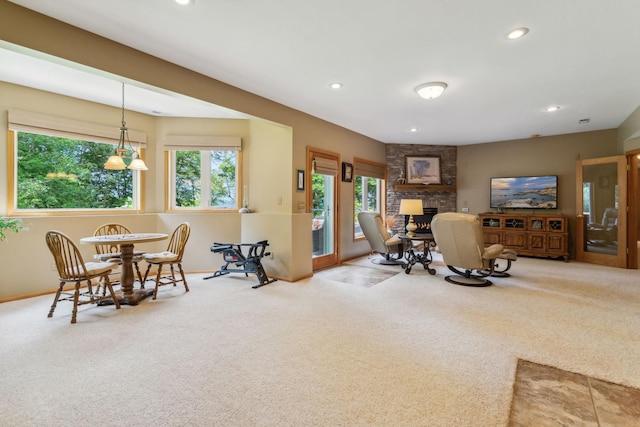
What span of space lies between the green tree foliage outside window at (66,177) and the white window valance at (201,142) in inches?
33.0

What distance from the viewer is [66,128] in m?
4.22

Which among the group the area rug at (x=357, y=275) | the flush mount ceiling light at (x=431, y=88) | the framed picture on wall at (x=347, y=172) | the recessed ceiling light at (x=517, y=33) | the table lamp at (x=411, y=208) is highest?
the recessed ceiling light at (x=517, y=33)

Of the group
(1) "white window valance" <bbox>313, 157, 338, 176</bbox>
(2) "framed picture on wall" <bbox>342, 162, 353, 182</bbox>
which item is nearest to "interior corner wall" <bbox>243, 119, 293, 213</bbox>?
(1) "white window valance" <bbox>313, 157, 338, 176</bbox>

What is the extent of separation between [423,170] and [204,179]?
5.20 meters

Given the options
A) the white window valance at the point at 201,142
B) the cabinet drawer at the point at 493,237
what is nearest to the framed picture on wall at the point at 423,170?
the cabinet drawer at the point at 493,237

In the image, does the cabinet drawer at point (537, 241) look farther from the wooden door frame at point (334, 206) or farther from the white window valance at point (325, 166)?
the white window valance at point (325, 166)

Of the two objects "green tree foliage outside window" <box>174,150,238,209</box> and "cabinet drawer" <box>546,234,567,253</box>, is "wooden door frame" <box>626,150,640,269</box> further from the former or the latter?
"green tree foliage outside window" <box>174,150,238,209</box>

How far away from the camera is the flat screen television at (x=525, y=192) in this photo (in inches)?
263

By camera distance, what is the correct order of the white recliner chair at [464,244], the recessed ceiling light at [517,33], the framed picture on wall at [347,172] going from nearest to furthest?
the recessed ceiling light at [517,33], the white recliner chair at [464,244], the framed picture on wall at [347,172]

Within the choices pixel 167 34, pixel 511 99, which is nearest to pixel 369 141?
pixel 511 99

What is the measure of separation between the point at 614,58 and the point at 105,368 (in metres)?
5.47

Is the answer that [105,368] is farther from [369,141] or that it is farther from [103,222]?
[369,141]

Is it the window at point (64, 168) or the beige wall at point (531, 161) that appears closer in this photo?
the window at point (64, 168)

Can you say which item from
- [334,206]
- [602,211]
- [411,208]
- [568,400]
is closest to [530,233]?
[602,211]
